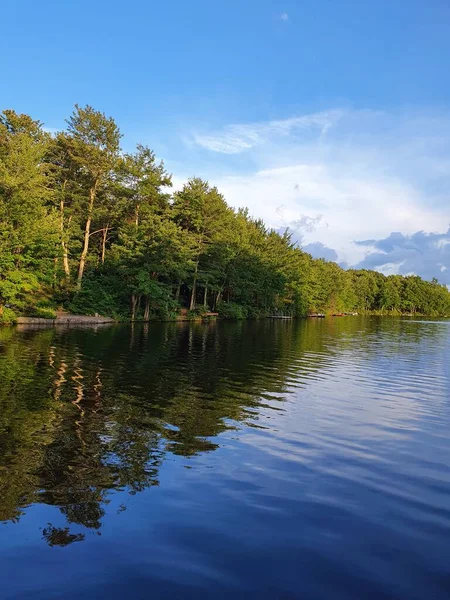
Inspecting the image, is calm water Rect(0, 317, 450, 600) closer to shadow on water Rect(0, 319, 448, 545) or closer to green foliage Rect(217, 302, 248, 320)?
shadow on water Rect(0, 319, 448, 545)

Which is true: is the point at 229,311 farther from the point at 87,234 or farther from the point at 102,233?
the point at 87,234

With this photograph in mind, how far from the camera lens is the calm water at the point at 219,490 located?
547cm

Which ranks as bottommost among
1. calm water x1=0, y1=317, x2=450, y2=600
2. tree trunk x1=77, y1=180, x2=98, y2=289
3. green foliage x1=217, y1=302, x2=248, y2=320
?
calm water x1=0, y1=317, x2=450, y2=600

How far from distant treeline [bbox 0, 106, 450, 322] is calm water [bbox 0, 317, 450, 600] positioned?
2477 cm

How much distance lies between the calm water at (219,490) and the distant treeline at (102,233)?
24.8m

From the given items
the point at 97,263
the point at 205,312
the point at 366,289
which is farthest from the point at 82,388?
the point at 366,289

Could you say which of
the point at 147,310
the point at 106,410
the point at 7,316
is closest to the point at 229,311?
the point at 147,310

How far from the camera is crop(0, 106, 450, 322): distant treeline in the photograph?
38.5 m

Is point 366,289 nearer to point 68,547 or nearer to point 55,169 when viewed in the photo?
point 55,169

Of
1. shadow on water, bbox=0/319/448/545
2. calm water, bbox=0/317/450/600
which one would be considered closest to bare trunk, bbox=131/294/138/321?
shadow on water, bbox=0/319/448/545

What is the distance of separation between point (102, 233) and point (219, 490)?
183 feet

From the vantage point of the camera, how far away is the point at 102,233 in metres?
59.9

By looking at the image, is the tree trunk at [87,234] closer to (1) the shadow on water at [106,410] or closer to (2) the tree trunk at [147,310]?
(2) the tree trunk at [147,310]

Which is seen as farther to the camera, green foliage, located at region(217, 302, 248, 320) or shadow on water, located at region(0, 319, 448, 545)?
green foliage, located at region(217, 302, 248, 320)
